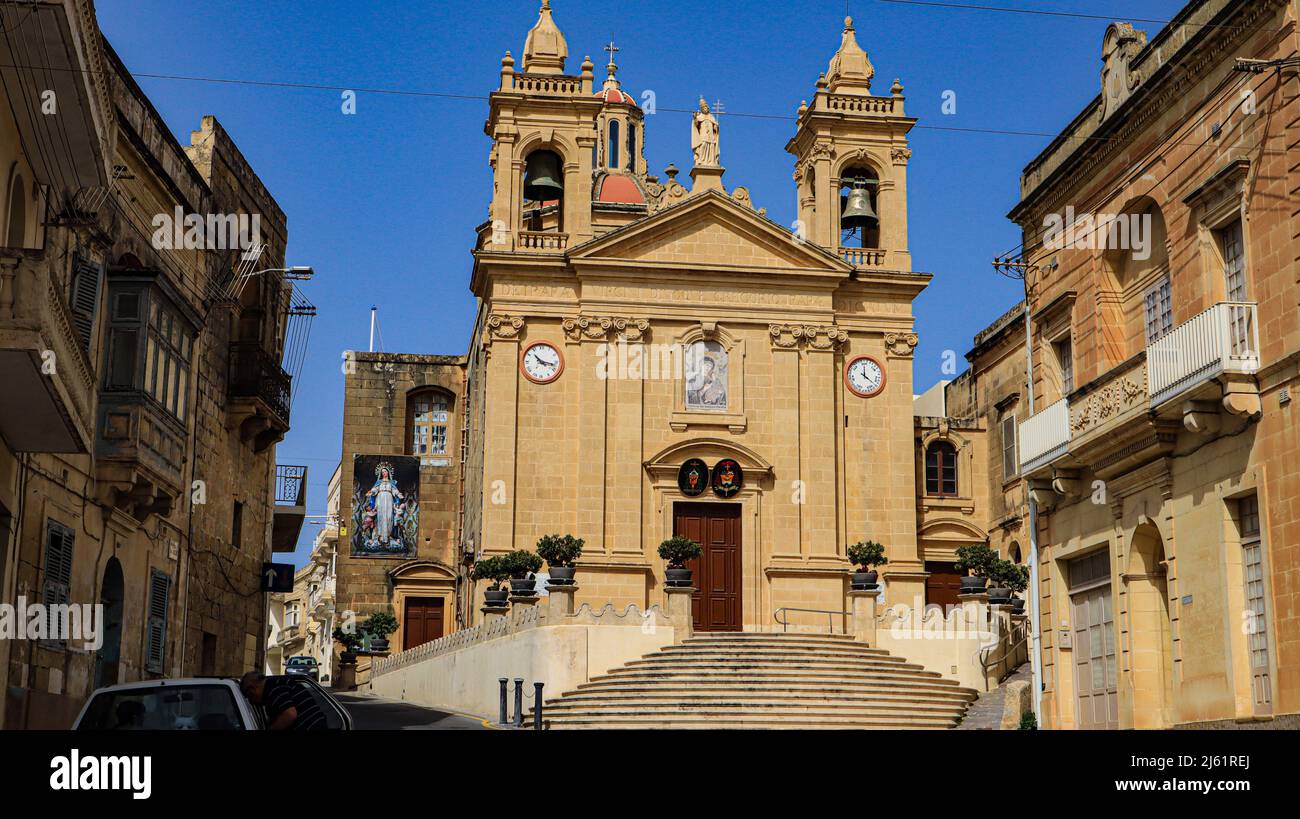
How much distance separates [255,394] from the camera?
28.0m

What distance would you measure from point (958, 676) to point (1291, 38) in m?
15.8

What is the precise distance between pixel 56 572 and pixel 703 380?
21217 millimetres

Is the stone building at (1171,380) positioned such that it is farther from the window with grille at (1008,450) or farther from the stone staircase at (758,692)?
the window with grille at (1008,450)

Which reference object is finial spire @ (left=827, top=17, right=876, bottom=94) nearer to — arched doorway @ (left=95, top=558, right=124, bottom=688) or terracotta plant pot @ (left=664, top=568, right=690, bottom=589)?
terracotta plant pot @ (left=664, top=568, right=690, bottom=589)

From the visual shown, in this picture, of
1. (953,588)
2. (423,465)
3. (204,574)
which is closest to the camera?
(204,574)

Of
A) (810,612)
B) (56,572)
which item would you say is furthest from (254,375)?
(810,612)

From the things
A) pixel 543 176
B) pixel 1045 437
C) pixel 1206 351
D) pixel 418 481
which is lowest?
pixel 1045 437

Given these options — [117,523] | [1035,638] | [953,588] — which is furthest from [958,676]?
[117,523]

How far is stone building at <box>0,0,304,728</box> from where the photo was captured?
49.8 feet

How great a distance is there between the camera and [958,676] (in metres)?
29.2

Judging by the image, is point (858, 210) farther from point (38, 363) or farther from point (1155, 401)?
point (38, 363)

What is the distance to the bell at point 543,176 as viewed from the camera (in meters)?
38.4
